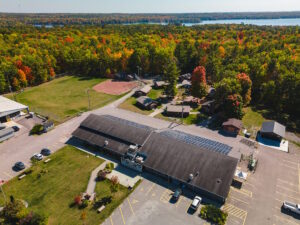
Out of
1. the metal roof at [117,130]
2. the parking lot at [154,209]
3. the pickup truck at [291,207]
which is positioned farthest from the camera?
the metal roof at [117,130]

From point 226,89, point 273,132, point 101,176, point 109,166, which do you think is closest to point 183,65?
point 226,89

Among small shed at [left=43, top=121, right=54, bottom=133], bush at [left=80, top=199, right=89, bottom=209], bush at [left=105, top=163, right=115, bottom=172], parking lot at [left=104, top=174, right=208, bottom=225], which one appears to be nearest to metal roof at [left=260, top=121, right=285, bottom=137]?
parking lot at [left=104, top=174, right=208, bottom=225]

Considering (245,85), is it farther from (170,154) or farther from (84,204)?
(84,204)

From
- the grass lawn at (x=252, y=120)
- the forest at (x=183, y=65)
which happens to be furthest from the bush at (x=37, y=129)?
the grass lawn at (x=252, y=120)

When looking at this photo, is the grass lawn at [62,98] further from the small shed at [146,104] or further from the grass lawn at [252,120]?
the grass lawn at [252,120]

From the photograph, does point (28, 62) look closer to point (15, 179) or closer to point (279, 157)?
point (15, 179)

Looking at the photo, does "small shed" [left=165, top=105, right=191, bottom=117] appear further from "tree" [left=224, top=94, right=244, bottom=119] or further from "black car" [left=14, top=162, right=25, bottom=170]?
"black car" [left=14, top=162, right=25, bottom=170]

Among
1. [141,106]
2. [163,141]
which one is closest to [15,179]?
[163,141]
